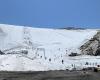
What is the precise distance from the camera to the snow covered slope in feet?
22.0

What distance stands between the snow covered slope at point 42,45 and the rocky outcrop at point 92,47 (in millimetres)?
130

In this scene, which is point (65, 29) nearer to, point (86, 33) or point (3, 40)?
point (86, 33)

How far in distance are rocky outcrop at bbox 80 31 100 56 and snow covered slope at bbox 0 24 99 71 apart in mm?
130

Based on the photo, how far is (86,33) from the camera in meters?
8.71

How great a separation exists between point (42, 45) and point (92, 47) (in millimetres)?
1337

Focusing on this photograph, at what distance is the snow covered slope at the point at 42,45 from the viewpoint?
6.71m

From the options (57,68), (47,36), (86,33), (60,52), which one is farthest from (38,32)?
(57,68)

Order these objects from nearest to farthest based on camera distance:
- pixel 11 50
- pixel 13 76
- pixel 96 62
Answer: pixel 13 76, pixel 96 62, pixel 11 50

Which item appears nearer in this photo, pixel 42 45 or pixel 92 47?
pixel 42 45

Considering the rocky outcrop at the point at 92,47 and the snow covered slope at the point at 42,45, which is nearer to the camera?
the snow covered slope at the point at 42,45

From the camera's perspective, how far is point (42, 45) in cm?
807

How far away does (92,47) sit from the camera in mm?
8258

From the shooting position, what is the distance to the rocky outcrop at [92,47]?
26.5 ft

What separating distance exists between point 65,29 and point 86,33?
0.64 metres
